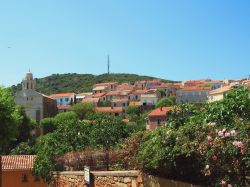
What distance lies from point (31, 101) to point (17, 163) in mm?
84818

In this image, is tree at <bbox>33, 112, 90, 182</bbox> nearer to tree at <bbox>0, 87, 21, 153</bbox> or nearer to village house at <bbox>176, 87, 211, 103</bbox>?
tree at <bbox>0, 87, 21, 153</bbox>

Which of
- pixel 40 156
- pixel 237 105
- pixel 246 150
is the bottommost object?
pixel 40 156

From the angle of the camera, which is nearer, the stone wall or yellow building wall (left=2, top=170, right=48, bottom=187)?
the stone wall

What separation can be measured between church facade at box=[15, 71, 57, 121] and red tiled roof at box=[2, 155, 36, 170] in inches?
3148

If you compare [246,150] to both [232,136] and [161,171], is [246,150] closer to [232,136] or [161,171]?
[232,136]

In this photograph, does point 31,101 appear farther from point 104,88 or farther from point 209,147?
point 209,147

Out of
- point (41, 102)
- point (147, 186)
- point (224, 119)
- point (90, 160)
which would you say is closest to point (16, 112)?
point (90, 160)

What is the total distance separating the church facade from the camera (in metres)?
124

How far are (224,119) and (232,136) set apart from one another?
4.04ft

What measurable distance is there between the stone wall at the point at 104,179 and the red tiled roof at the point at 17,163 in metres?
23.3

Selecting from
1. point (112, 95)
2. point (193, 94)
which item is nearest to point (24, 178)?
point (193, 94)

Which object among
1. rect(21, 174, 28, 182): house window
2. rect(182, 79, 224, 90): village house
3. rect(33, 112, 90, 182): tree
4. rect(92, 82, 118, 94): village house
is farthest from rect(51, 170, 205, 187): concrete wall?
rect(92, 82, 118, 94): village house

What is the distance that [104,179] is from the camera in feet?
41.4

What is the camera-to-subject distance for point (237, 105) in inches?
342
